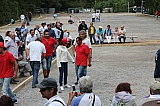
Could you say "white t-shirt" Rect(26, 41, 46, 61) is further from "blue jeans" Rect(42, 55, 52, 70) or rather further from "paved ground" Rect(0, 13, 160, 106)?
"paved ground" Rect(0, 13, 160, 106)

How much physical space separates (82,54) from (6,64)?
2963 mm

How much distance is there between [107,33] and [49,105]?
23.7 m

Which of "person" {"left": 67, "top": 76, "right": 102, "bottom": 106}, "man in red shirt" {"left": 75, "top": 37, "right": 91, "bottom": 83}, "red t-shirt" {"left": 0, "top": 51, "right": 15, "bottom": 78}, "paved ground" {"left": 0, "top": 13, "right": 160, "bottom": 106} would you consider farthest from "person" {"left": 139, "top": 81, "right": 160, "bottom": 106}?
"man in red shirt" {"left": 75, "top": 37, "right": 91, "bottom": 83}

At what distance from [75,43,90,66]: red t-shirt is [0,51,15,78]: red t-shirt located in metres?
2.74

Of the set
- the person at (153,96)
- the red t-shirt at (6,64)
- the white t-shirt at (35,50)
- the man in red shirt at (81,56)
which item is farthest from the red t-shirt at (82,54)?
the person at (153,96)

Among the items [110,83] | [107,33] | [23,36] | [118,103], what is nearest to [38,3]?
[107,33]

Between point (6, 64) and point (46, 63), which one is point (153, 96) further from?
point (46, 63)

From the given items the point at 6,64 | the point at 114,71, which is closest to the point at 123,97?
the point at 6,64

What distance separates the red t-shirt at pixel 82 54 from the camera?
12.2m

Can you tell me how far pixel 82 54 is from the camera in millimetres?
12344

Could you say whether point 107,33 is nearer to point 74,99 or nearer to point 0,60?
point 0,60

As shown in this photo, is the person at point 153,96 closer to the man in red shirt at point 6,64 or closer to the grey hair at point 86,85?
the grey hair at point 86,85

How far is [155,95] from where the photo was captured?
578cm

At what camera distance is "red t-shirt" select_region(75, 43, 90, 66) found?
12242 millimetres
